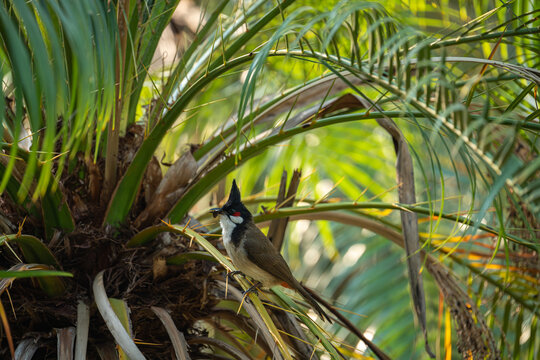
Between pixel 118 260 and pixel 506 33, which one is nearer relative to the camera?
pixel 506 33

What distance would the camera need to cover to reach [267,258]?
1.91 m

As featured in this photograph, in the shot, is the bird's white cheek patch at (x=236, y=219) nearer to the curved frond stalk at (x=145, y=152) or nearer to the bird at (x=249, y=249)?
the bird at (x=249, y=249)

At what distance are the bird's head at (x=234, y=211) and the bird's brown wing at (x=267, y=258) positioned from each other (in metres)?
0.04

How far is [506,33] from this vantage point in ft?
4.56

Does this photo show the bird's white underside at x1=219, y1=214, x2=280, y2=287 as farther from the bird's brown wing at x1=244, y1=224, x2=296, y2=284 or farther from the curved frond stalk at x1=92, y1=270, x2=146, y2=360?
the curved frond stalk at x1=92, y1=270, x2=146, y2=360

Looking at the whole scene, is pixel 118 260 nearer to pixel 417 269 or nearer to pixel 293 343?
→ pixel 293 343

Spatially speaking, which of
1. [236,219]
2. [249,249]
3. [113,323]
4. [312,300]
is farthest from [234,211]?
[113,323]

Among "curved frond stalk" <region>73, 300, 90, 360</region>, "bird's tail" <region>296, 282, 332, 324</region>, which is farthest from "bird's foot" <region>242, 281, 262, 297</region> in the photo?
"curved frond stalk" <region>73, 300, 90, 360</region>

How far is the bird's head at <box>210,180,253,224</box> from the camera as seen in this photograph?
74.8 inches

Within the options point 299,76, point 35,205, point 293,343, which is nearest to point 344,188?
point 299,76

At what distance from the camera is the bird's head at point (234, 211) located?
190 cm

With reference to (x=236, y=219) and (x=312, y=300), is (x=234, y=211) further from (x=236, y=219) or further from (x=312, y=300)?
(x=312, y=300)

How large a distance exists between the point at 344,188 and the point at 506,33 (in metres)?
2.02

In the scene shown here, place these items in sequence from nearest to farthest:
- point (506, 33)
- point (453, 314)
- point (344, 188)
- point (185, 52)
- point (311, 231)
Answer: point (506, 33) → point (453, 314) → point (185, 52) → point (344, 188) → point (311, 231)
